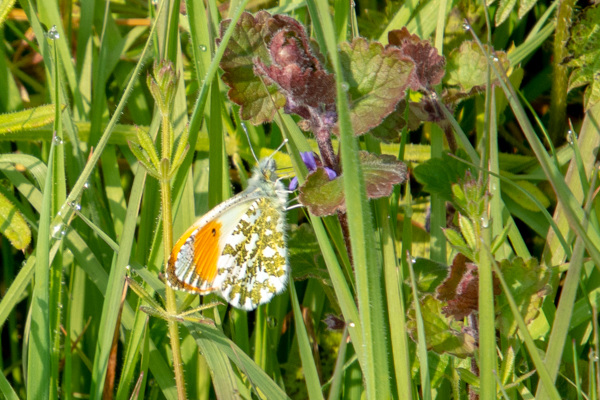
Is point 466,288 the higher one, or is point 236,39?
point 236,39

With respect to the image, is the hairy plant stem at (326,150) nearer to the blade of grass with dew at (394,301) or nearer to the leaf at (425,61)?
the blade of grass with dew at (394,301)

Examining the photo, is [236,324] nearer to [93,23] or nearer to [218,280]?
[218,280]

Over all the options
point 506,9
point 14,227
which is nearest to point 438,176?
point 506,9

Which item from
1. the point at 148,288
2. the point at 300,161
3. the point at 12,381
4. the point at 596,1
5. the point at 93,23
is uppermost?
the point at 93,23

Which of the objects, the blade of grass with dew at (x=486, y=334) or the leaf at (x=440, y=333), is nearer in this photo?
the blade of grass with dew at (x=486, y=334)

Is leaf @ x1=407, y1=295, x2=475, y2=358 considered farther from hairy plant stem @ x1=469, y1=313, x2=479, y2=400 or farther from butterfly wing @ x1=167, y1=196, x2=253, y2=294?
butterfly wing @ x1=167, y1=196, x2=253, y2=294

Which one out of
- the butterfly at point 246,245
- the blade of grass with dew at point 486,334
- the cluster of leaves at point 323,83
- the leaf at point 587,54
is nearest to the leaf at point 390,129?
the cluster of leaves at point 323,83

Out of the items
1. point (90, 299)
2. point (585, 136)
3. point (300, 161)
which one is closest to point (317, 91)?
point (300, 161)
